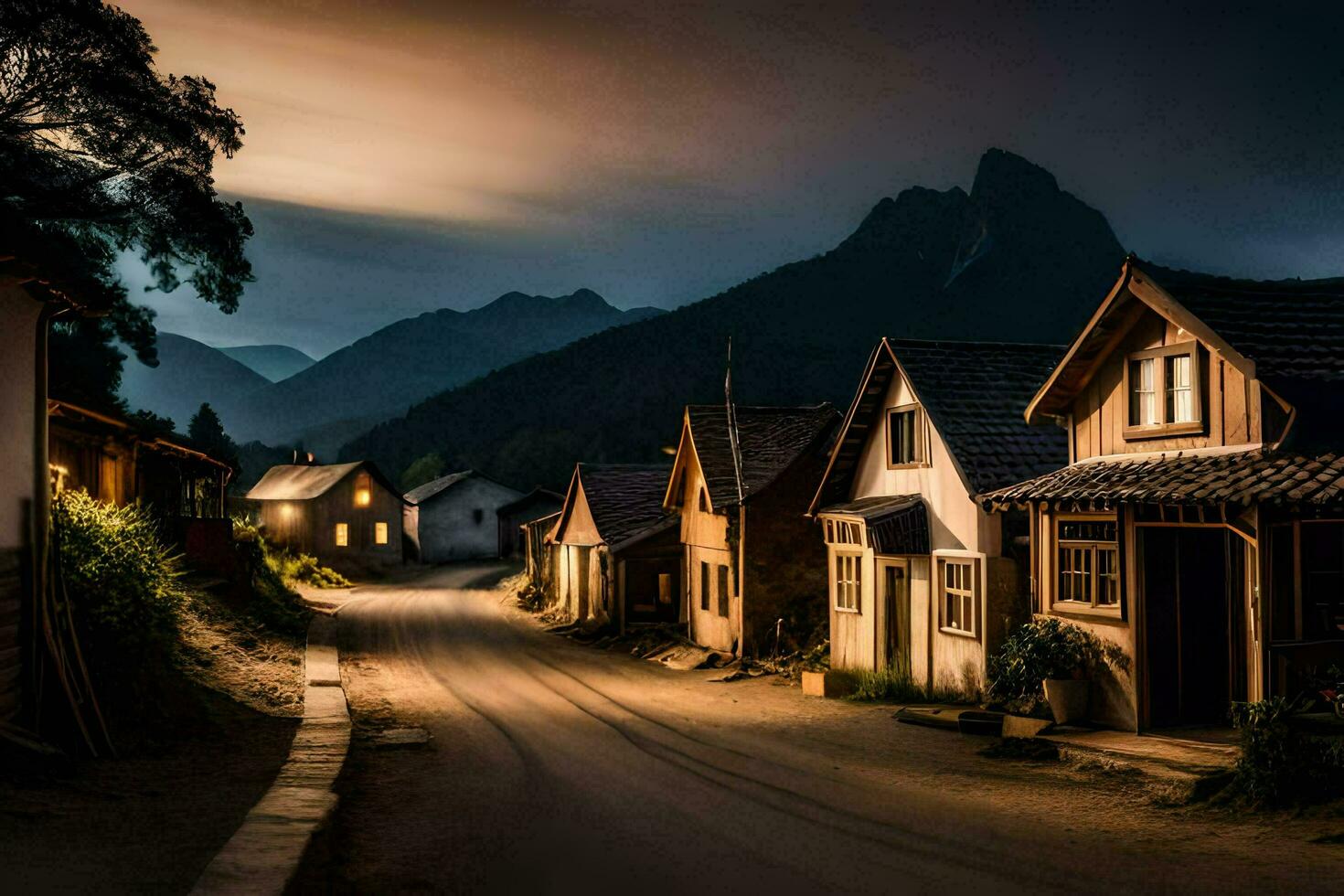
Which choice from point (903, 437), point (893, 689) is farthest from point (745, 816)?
point (903, 437)

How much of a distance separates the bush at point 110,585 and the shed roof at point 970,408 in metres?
13.5

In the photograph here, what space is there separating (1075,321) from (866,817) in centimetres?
13730

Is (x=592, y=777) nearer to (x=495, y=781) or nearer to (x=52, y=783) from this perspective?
(x=495, y=781)

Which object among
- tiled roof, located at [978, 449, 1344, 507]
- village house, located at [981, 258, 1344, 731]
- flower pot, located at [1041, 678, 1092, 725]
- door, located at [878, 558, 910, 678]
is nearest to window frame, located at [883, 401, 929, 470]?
door, located at [878, 558, 910, 678]

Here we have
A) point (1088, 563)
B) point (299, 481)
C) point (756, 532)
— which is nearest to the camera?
point (1088, 563)

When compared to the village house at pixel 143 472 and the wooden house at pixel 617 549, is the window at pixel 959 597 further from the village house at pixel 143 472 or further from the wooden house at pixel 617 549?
the wooden house at pixel 617 549

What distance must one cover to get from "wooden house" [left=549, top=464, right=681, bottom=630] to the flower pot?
19893 mm

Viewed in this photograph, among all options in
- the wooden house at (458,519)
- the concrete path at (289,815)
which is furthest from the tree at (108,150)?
the wooden house at (458,519)

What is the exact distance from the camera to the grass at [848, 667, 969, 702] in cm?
1995

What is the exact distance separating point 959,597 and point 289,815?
1321cm

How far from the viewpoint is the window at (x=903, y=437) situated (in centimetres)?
2096

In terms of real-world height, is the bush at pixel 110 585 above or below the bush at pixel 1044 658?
above

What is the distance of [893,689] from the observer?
2055cm

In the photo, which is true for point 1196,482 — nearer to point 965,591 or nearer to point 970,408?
point 965,591
